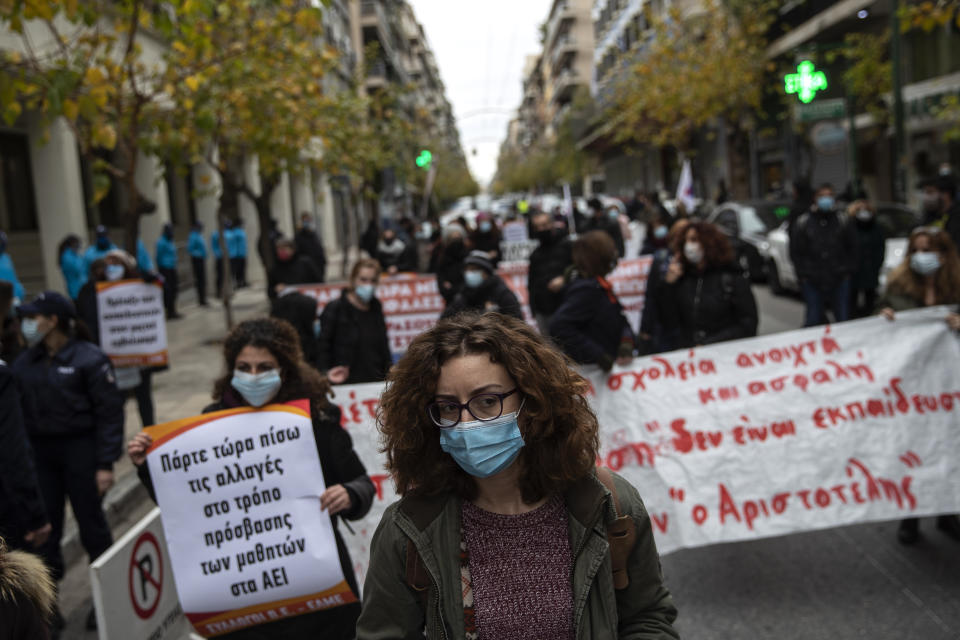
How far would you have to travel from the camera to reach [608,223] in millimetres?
12852

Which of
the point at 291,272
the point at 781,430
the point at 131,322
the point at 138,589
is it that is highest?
the point at 291,272

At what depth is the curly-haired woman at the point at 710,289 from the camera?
19.5 feet

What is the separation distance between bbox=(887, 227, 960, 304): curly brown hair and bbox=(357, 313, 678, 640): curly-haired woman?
4238mm

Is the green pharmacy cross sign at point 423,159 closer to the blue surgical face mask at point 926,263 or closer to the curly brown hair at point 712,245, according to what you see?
the curly brown hair at point 712,245

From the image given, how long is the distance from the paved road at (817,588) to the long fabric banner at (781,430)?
248 millimetres

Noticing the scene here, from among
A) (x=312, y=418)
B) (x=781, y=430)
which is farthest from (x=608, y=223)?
(x=312, y=418)

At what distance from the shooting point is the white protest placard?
3.44 metres

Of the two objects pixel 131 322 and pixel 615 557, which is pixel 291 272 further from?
pixel 615 557

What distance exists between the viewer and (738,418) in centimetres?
499

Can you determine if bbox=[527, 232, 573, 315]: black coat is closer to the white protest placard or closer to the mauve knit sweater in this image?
the white protest placard

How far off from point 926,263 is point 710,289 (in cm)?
127

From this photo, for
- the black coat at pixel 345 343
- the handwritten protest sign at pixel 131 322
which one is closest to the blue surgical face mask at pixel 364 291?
the black coat at pixel 345 343

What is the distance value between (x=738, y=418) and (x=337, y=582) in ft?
7.96

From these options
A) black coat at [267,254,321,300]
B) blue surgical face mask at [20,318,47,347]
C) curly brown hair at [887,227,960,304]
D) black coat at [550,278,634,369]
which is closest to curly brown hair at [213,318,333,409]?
blue surgical face mask at [20,318,47,347]
